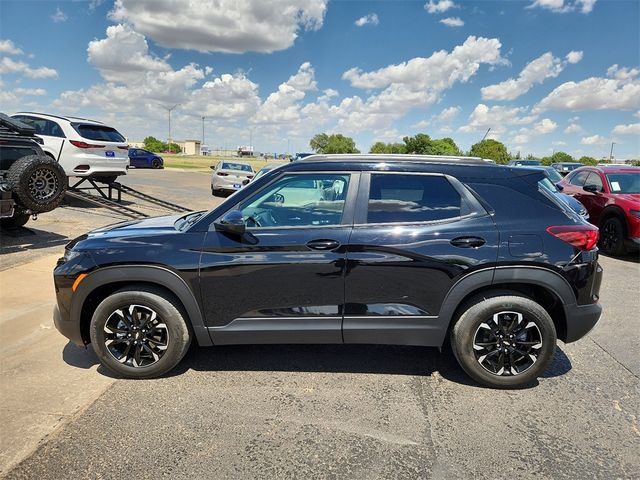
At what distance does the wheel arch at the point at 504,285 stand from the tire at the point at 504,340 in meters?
0.08

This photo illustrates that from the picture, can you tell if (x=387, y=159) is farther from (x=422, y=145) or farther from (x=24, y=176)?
(x=422, y=145)

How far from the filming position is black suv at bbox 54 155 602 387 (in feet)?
10.7

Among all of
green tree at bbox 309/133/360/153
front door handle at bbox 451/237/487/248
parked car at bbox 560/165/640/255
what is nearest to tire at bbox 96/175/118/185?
front door handle at bbox 451/237/487/248

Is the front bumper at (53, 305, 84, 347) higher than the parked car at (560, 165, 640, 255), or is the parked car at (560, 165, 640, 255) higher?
the parked car at (560, 165, 640, 255)

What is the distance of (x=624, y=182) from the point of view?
895 cm

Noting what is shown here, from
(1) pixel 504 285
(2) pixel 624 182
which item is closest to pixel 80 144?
(1) pixel 504 285

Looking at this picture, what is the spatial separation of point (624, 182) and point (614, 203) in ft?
2.84

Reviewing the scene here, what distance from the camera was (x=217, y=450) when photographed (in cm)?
266

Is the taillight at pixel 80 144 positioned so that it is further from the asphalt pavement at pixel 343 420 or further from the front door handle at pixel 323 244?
the front door handle at pixel 323 244

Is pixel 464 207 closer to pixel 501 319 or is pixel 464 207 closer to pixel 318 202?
pixel 501 319

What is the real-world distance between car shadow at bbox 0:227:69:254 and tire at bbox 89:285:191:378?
193 inches

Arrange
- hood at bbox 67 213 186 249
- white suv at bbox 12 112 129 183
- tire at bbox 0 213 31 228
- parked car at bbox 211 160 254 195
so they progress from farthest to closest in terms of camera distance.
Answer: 1. parked car at bbox 211 160 254 195
2. white suv at bbox 12 112 129 183
3. tire at bbox 0 213 31 228
4. hood at bbox 67 213 186 249

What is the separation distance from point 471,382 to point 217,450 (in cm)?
200

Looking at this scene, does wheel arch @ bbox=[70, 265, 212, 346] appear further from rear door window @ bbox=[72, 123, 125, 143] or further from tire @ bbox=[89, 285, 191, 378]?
rear door window @ bbox=[72, 123, 125, 143]
